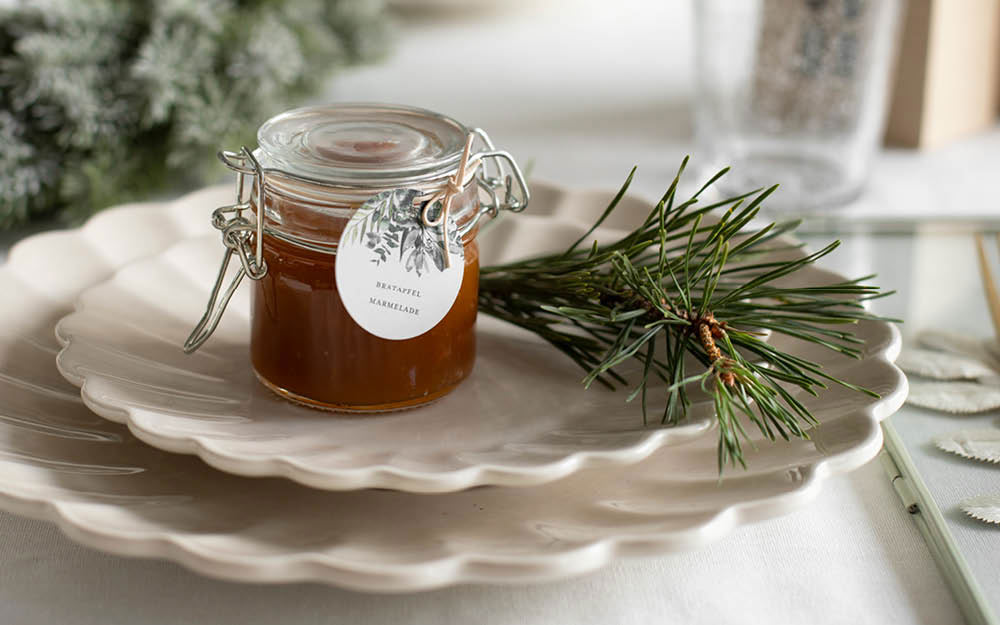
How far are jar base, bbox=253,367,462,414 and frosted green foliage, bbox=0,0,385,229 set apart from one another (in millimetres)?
410

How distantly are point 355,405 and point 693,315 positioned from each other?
0.53 feet

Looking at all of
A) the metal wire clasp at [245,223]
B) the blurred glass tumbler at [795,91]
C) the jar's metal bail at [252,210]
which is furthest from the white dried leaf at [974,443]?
the blurred glass tumbler at [795,91]

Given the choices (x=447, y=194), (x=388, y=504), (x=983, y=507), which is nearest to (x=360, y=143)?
(x=447, y=194)

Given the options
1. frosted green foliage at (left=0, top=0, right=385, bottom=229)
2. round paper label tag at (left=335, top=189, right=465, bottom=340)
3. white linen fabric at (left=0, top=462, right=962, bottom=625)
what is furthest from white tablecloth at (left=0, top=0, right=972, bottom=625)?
frosted green foliage at (left=0, top=0, right=385, bottom=229)

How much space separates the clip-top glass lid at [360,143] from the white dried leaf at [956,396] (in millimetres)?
278

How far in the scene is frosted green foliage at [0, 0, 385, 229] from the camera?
2.63 feet

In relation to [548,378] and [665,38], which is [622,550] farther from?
[665,38]

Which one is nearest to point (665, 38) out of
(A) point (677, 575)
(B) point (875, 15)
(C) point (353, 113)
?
(B) point (875, 15)

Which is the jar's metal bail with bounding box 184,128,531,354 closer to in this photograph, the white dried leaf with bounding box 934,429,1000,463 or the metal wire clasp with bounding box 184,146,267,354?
the metal wire clasp with bounding box 184,146,267,354

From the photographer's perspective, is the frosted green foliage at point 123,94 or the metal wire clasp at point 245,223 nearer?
the metal wire clasp at point 245,223

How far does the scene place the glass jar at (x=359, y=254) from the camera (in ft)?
1.48

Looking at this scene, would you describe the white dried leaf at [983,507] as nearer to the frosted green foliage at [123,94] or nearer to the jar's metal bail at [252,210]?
the jar's metal bail at [252,210]

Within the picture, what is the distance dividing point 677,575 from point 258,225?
242 mm

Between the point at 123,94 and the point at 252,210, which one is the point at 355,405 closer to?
the point at 252,210
